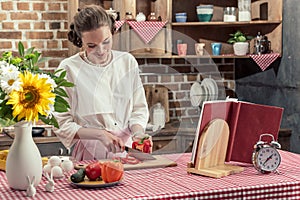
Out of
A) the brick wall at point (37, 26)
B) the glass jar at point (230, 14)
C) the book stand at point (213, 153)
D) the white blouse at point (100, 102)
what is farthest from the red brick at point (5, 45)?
the book stand at point (213, 153)

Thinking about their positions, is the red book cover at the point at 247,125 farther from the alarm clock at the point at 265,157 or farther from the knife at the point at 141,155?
the knife at the point at 141,155

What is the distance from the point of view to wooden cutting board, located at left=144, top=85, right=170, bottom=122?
15.3ft

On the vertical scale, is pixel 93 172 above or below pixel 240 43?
below

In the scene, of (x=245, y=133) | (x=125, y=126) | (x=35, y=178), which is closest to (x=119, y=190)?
(x=35, y=178)

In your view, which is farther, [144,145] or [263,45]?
[263,45]

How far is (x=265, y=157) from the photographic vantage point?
2578mm

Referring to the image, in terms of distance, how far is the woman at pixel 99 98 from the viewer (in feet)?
10.6

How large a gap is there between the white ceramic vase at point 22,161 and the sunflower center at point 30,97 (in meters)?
0.14

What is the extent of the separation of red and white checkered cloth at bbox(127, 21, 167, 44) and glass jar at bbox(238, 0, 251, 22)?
0.63 meters

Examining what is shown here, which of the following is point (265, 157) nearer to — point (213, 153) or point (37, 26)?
point (213, 153)

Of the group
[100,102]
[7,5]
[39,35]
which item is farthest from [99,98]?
[7,5]

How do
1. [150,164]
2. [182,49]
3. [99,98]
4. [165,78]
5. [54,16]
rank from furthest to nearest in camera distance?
[165,78], [182,49], [54,16], [99,98], [150,164]

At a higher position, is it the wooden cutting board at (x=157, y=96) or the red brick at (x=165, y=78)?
the red brick at (x=165, y=78)

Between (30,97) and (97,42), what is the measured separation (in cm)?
105
